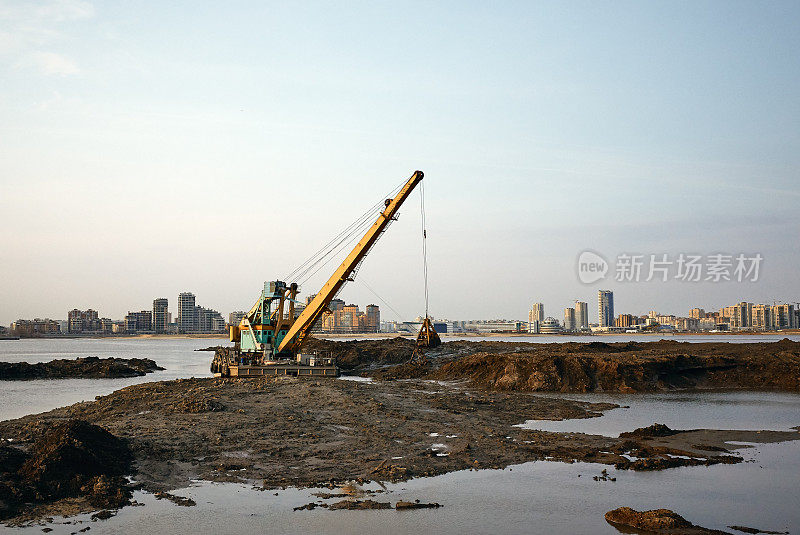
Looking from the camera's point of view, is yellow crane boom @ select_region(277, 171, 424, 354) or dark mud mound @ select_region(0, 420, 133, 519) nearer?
dark mud mound @ select_region(0, 420, 133, 519)

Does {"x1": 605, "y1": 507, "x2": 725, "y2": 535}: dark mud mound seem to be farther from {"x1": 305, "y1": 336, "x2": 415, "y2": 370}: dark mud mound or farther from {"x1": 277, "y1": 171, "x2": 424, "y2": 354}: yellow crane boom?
{"x1": 305, "y1": 336, "x2": 415, "y2": 370}: dark mud mound

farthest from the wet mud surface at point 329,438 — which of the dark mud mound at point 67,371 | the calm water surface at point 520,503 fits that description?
the dark mud mound at point 67,371

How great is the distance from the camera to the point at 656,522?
988 cm

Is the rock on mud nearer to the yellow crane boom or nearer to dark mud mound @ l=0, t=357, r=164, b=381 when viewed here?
the yellow crane boom

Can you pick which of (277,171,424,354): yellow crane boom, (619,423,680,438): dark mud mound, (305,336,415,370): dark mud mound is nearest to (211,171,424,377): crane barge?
(277,171,424,354): yellow crane boom

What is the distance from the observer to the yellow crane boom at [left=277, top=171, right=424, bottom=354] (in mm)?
36938

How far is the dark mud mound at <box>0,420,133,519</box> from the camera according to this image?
10977 millimetres

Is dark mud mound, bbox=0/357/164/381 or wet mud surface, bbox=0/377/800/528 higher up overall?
wet mud surface, bbox=0/377/800/528

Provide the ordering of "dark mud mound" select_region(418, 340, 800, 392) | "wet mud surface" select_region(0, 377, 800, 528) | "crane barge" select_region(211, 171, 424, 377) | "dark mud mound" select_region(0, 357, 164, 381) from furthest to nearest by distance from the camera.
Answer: "dark mud mound" select_region(0, 357, 164, 381), "crane barge" select_region(211, 171, 424, 377), "dark mud mound" select_region(418, 340, 800, 392), "wet mud surface" select_region(0, 377, 800, 528)

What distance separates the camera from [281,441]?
16641 millimetres

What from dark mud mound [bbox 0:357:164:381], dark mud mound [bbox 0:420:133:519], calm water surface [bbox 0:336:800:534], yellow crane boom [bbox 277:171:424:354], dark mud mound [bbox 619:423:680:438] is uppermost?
yellow crane boom [bbox 277:171:424:354]

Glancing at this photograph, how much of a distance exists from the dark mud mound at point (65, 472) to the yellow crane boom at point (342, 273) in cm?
2383

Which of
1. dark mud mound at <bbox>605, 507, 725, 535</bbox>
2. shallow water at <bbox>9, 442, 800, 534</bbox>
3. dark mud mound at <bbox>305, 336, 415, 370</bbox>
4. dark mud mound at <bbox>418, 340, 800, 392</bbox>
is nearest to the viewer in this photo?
dark mud mound at <bbox>605, 507, 725, 535</bbox>

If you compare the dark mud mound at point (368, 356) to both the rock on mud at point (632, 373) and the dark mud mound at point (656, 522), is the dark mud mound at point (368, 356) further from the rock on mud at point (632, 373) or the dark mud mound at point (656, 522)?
the dark mud mound at point (656, 522)
